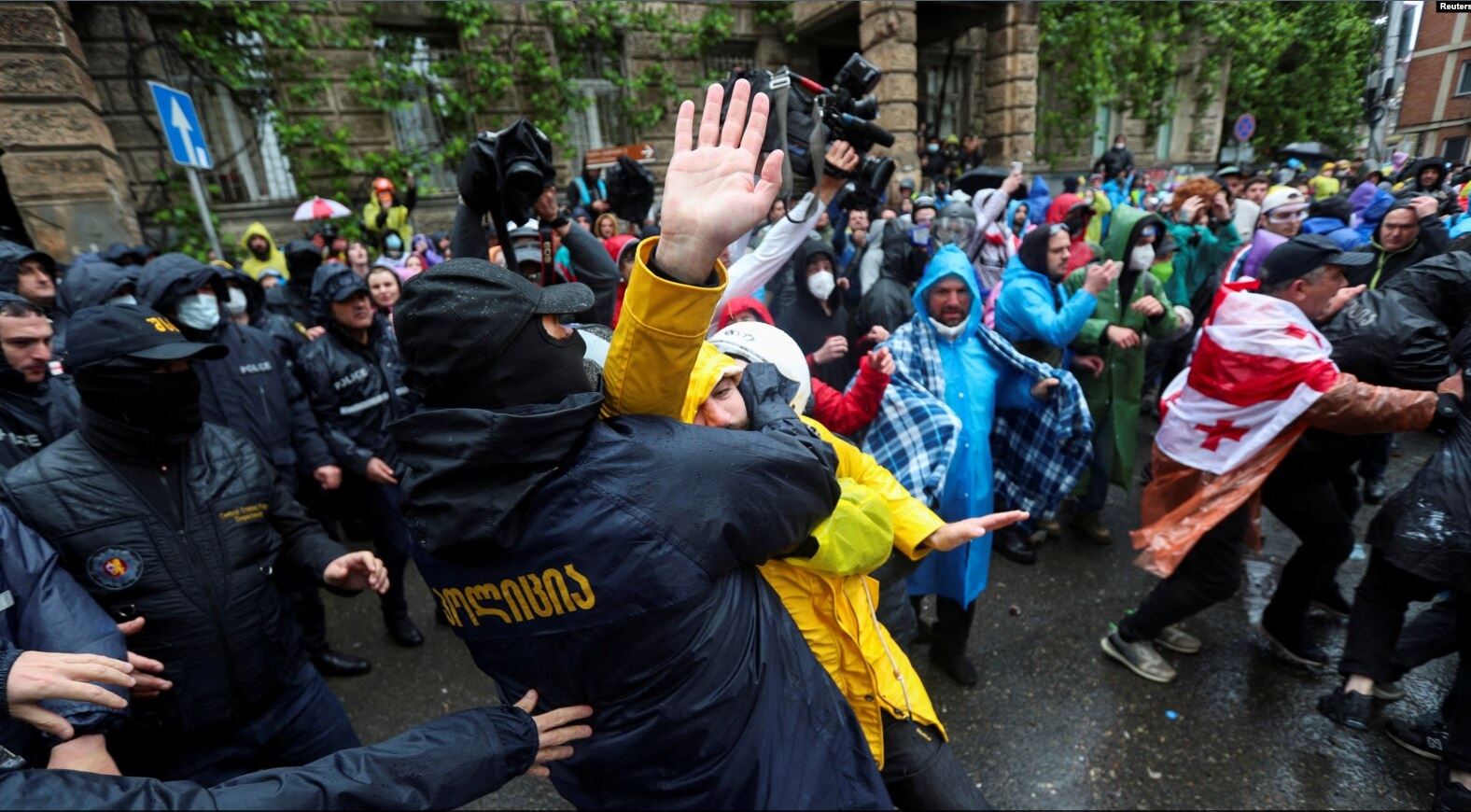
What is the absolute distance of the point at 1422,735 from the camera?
243cm

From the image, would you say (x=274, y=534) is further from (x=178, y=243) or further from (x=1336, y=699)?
(x=178, y=243)

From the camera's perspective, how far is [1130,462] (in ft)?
12.8

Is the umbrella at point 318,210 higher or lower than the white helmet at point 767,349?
higher

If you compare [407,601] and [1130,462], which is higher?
[1130,462]

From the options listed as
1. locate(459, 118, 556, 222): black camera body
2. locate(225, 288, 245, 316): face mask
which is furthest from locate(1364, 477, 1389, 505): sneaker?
locate(225, 288, 245, 316): face mask

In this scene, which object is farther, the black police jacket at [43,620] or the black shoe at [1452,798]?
the black shoe at [1452,798]

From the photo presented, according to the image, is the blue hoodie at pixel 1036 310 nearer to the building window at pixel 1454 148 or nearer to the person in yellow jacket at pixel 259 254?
the building window at pixel 1454 148

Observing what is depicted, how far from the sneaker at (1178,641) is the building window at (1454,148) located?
2361mm

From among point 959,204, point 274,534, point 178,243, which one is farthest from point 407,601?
point 178,243

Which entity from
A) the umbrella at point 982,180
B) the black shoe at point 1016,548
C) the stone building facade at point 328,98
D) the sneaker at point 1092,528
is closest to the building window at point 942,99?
the stone building facade at point 328,98

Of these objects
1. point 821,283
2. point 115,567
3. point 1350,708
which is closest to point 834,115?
point 821,283

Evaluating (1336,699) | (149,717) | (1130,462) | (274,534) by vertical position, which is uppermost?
(274,534)

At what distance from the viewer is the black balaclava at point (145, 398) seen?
1654mm

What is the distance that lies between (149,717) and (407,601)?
239cm
